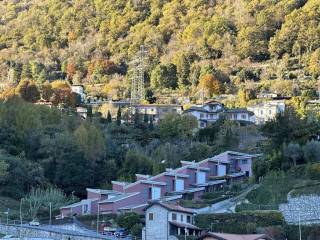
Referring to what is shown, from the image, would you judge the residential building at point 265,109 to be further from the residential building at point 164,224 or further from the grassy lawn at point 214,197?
the residential building at point 164,224

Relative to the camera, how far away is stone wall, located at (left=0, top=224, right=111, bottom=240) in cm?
3043

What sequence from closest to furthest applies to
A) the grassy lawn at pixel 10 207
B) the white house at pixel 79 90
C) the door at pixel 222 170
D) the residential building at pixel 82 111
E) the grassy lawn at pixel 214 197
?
1. the grassy lawn at pixel 214 197
2. the grassy lawn at pixel 10 207
3. the door at pixel 222 170
4. the residential building at pixel 82 111
5. the white house at pixel 79 90

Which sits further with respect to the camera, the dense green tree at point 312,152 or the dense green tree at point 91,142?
the dense green tree at point 91,142

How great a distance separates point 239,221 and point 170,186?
8696 millimetres

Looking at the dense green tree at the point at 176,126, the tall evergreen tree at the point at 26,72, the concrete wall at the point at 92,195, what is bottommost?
the concrete wall at the point at 92,195

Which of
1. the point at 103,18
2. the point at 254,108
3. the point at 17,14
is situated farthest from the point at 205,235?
the point at 17,14

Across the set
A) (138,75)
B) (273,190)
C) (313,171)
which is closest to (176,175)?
(273,190)

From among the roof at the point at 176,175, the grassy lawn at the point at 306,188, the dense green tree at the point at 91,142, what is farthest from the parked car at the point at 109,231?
the dense green tree at the point at 91,142

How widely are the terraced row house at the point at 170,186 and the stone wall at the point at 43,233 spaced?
4663mm

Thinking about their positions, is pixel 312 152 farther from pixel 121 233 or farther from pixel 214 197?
pixel 121 233

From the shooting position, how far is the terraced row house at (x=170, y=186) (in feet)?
123

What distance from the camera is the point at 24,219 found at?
120 feet

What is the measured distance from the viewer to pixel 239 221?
104 feet

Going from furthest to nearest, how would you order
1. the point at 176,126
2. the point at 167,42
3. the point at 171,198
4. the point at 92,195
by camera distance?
the point at 167,42, the point at 176,126, the point at 92,195, the point at 171,198
